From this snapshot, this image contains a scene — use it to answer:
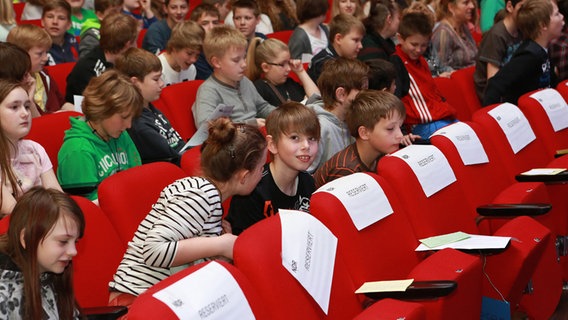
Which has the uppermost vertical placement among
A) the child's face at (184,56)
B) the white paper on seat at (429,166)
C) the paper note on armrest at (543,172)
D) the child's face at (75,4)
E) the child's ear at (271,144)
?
the white paper on seat at (429,166)

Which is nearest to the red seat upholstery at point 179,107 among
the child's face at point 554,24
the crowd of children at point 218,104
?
the crowd of children at point 218,104

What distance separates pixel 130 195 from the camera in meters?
2.73

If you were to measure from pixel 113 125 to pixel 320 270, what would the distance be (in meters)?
1.28

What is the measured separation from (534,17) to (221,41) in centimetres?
188

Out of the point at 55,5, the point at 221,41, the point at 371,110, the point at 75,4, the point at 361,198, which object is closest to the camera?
the point at 361,198

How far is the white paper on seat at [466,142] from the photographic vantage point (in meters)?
3.41

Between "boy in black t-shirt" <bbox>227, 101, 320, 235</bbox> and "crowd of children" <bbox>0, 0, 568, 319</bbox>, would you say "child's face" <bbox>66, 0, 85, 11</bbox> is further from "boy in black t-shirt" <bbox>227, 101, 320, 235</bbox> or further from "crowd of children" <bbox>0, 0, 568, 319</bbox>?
"boy in black t-shirt" <bbox>227, 101, 320, 235</bbox>

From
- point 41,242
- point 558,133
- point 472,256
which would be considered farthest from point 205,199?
point 558,133

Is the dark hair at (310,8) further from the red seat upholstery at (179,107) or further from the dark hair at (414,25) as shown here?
the red seat upholstery at (179,107)

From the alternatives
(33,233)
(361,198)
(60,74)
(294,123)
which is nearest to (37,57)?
(60,74)

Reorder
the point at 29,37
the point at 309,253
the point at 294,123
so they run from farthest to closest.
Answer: the point at 29,37 → the point at 294,123 → the point at 309,253

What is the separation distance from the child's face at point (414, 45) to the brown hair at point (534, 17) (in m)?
0.58

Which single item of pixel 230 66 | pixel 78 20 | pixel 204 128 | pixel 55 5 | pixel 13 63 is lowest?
pixel 78 20

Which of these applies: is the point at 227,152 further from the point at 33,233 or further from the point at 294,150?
the point at 33,233
